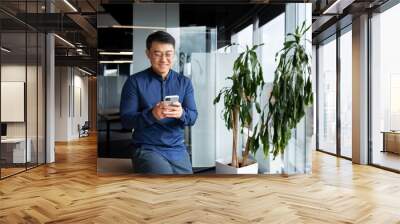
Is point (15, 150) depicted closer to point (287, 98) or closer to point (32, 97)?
point (32, 97)

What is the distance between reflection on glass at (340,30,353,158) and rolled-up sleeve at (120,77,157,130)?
15.4 feet

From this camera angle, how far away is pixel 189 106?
5.94 m

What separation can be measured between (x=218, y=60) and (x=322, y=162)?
3401 mm

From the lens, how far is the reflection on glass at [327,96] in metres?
9.25

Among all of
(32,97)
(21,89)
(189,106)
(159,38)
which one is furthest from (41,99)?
(189,106)

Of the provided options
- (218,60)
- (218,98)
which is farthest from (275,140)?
(218,60)

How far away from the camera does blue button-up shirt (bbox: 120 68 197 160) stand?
578cm

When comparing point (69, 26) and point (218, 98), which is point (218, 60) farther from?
point (69, 26)

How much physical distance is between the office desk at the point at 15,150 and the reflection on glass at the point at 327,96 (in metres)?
6.77

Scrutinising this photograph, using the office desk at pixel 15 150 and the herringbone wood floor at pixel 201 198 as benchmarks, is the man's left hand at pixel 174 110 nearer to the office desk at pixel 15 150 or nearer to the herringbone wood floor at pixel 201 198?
the herringbone wood floor at pixel 201 198

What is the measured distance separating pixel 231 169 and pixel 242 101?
108 cm

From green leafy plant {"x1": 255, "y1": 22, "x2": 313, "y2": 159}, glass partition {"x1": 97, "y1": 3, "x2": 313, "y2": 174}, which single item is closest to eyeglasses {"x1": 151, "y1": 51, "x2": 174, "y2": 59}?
glass partition {"x1": 97, "y1": 3, "x2": 313, "y2": 174}

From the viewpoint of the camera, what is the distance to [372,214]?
3.79m

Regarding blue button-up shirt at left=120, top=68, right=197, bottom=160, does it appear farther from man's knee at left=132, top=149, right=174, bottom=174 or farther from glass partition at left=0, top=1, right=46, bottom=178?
glass partition at left=0, top=1, right=46, bottom=178
